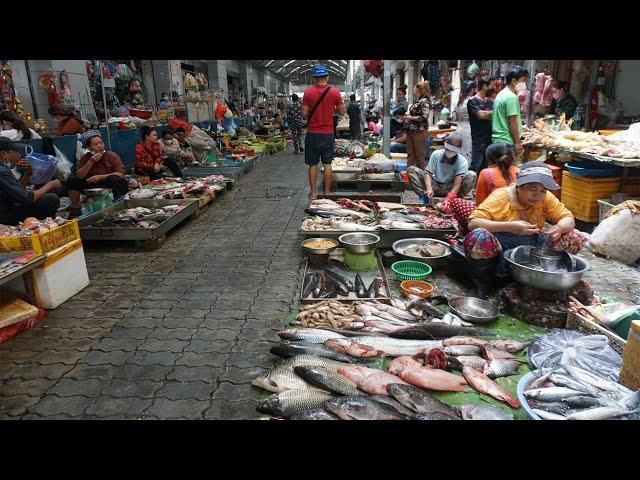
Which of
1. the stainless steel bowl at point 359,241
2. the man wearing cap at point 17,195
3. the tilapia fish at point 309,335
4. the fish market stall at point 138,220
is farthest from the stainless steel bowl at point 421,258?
the man wearing cap at point 17,195

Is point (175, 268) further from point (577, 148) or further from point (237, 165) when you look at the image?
point (237, 165)

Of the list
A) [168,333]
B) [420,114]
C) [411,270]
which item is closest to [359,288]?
[411,270]

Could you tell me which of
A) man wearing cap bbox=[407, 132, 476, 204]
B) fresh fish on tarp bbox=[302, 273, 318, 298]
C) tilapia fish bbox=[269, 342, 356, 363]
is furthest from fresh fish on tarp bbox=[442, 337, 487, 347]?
man wearing cap bbox=[407, 132, 476, 204]

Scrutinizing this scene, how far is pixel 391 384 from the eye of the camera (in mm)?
2840

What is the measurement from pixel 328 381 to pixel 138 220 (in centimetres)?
449

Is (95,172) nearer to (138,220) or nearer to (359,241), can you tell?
(138,220)

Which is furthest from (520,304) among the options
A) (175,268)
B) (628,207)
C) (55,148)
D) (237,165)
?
(237,165)

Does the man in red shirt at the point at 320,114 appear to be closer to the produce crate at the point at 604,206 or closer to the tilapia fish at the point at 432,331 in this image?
the produce crate at the point at 604,206

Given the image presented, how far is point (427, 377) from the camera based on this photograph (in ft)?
9.77

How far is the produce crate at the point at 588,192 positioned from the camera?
6.20 meters

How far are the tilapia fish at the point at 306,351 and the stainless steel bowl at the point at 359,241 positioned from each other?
1748 mm

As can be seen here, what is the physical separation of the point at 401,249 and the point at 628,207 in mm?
2726

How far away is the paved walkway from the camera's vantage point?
9.57 feet

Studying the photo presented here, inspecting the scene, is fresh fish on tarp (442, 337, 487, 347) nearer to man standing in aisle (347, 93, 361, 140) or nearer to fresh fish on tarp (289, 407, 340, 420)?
fresh fish on tarp (289, 407, 340, 420)
